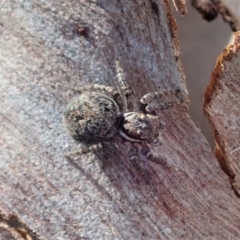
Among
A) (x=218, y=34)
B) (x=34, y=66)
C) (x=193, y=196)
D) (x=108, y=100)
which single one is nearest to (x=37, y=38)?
(x=34, y=66)

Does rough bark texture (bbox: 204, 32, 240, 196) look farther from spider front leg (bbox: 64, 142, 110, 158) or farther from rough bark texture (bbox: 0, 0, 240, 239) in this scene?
spider front leg (bbox: 64, 142, 110, 158)

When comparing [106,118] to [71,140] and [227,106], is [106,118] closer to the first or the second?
[71,140]

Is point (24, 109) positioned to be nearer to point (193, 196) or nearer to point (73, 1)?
point (73, 1)

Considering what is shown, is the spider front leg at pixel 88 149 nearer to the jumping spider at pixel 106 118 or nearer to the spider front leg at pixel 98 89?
the jumping spider at pixel 106 118

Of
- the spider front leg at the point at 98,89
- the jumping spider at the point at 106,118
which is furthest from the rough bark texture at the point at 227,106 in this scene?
the spider front leg at the point at 98,89

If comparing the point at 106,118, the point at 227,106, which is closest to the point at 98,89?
the point at 106,118

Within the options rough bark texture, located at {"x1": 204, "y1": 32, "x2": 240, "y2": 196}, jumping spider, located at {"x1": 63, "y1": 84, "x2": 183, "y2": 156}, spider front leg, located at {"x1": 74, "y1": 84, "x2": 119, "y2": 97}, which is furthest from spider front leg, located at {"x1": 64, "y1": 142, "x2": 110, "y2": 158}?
rough bark texture, located at {"x1": 204, "y1": 32, "x2": 240, "y2": 196}
